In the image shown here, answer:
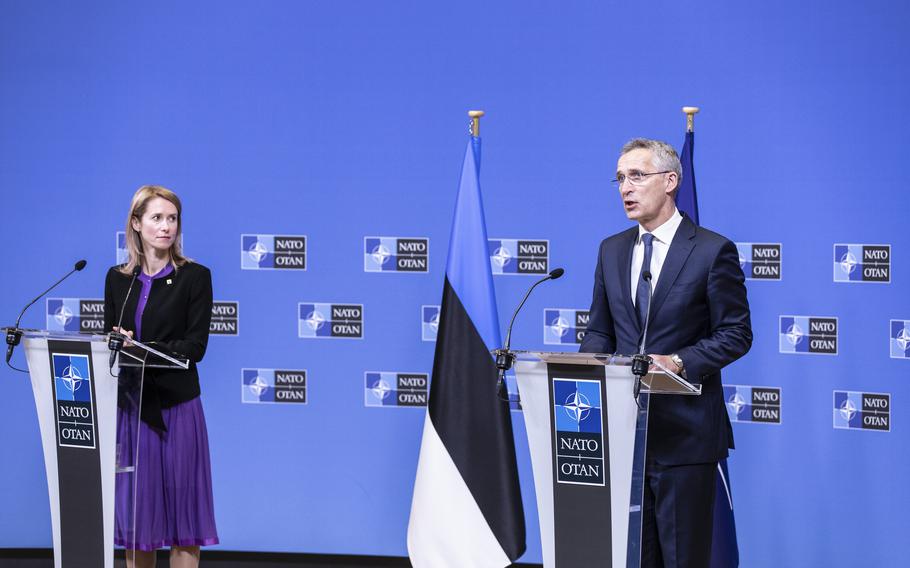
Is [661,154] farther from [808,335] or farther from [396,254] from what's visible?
[396,254]

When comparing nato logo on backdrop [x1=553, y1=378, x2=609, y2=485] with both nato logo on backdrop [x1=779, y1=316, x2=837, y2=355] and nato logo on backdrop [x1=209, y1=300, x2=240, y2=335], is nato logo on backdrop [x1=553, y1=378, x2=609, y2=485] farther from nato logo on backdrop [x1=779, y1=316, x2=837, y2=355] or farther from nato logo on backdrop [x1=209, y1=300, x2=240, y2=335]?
nato logo on backdrop [x1=209, y1=300, x2=240, y2=335]

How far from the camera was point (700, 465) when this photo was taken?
8.69ft

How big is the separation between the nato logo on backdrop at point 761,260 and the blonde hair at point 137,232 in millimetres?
2592

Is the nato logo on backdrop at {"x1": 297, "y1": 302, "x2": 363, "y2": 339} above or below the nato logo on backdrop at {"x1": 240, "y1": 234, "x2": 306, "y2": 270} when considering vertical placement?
below

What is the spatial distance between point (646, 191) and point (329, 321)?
7.76 feet

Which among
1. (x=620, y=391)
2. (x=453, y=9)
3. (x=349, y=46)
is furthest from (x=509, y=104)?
(x=620, y=391)

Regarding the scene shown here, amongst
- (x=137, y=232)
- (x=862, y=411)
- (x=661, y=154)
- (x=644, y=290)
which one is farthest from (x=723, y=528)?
(x=137, y=232)

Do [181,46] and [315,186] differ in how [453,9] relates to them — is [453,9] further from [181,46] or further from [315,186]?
[181,46]

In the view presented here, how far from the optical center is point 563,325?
453 cm

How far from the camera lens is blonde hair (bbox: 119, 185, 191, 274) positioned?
328cm

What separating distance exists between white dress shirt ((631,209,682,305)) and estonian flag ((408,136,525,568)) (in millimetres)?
1057

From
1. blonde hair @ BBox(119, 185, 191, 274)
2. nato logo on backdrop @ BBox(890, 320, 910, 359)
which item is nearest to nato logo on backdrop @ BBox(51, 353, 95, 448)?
blonde hair @ BBox(119, 185, 191, 274)

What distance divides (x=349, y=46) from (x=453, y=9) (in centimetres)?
57

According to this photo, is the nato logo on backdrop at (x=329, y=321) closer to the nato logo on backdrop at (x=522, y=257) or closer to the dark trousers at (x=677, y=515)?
the nato logo on backdrop at (x=522, y=257)
